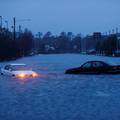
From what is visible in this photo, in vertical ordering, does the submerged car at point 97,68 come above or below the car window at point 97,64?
below

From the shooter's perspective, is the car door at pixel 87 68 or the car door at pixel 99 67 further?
the car door at pixel 87 68

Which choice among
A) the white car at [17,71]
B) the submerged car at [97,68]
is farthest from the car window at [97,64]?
the white car at [17,71]

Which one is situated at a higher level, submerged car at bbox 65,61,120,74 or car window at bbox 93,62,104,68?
car window at bbox 93,62,104,68

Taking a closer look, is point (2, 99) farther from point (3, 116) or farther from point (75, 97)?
point (3, 116)

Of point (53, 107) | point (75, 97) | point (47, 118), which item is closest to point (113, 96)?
point (75, 97)

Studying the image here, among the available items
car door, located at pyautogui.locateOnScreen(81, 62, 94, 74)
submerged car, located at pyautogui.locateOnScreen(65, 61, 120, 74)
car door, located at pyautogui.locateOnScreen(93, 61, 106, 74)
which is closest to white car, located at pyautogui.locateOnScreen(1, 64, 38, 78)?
submerged car, located at pyautogui.locateOnScreen(65, 61, 120, 74)

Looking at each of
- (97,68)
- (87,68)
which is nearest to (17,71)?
(87,68)

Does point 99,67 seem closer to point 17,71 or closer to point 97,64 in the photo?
point 97,64

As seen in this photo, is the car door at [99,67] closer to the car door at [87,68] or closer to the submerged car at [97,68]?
the submerged car at [97,68]

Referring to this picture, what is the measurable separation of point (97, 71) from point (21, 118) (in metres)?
29.4

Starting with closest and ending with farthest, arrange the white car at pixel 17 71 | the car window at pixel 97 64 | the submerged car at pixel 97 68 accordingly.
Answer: the white car at pixel 17 71, the submerged car at pixel 97 68, the car window at pixel 97 64

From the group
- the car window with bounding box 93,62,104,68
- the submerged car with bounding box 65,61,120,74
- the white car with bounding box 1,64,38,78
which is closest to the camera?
the white car with bounding box 1,64,38,78

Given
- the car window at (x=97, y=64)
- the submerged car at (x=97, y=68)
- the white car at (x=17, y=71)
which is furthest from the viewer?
the car window at (x=97, y=64)

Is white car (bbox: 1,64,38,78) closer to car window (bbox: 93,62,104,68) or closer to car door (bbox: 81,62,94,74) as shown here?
car door (bbox: 81,62,94,74)
